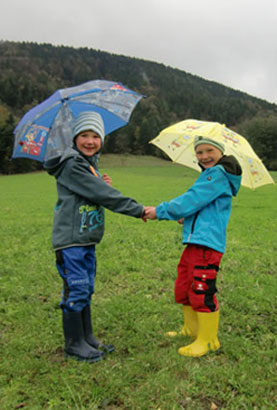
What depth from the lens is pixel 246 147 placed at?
4.32 meters

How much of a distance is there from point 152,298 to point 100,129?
282cm

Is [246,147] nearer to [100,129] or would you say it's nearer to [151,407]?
[100,129]

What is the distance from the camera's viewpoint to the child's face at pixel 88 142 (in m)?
3.55

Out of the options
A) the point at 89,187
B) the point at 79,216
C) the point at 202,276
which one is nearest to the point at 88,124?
the point at 89,187

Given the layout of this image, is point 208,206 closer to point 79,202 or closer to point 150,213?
point 150,213

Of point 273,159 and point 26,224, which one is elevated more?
point 273,159

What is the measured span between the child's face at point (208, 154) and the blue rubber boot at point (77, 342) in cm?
211

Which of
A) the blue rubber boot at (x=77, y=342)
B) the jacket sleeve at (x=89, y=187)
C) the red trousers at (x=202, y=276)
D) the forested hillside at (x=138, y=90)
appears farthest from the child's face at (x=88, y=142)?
the forested hillside at (x=138, y=90)

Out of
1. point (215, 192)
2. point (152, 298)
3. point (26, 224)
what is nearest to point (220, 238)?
point (215, 192)

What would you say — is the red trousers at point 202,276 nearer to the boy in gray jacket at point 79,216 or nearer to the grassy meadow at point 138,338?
the grassy meadow at point 138,338

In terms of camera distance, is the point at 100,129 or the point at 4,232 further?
the point at 4,232

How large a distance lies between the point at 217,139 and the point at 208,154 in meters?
0.20

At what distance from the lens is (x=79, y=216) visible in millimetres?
3432

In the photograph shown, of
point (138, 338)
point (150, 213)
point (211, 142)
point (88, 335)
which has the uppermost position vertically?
point (211, 142)
